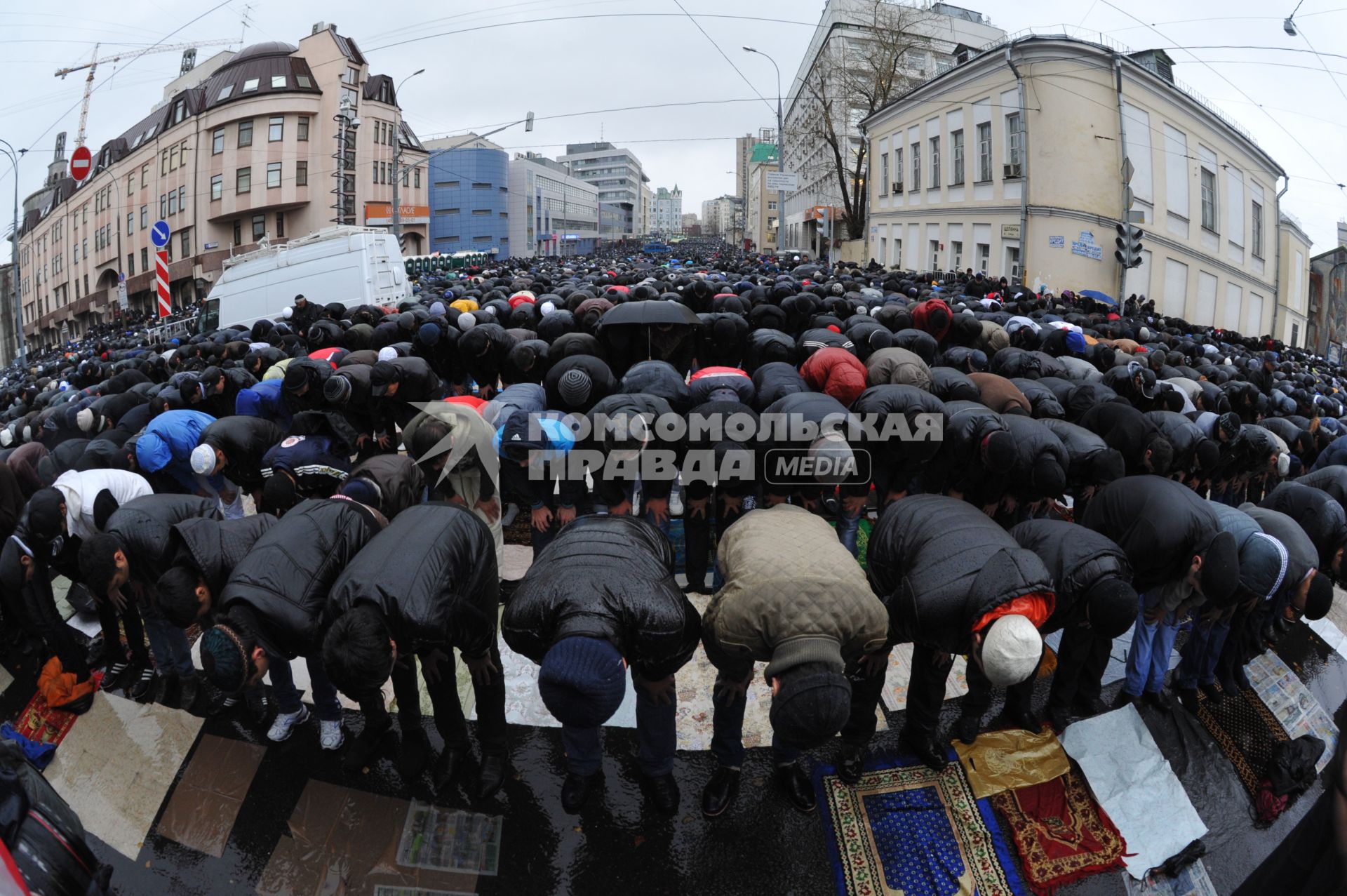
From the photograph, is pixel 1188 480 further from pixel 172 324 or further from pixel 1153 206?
pixel 172 324

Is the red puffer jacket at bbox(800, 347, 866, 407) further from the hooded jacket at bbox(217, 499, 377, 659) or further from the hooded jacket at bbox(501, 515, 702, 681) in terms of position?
the hooded jacket at bbox(217, 499, 377, 659)

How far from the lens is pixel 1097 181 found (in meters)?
19.1

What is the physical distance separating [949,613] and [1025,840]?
131 cm

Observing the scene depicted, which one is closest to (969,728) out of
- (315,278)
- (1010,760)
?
(1010,760)

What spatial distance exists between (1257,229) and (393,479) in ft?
100

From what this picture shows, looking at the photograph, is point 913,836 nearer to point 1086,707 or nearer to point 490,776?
point 1086,707

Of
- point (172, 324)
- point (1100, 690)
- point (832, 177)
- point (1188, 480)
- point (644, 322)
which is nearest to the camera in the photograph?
point (1100, 690)

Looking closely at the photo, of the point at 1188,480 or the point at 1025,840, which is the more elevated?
the point at 1188,480

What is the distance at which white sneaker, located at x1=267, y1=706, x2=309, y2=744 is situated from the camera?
3.82 metres

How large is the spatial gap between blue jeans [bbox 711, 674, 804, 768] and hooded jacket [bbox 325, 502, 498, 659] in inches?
46.5

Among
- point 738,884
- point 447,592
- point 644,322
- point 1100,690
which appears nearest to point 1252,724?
point 1100,690

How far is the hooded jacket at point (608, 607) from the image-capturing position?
108 inches

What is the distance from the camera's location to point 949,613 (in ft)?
9.82

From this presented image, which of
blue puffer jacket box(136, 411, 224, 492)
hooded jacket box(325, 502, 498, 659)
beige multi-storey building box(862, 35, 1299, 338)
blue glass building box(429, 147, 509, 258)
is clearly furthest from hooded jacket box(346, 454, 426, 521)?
blue glass building box(429, 147, 509, 258)
